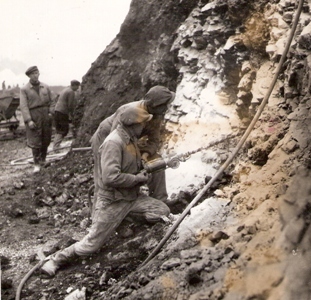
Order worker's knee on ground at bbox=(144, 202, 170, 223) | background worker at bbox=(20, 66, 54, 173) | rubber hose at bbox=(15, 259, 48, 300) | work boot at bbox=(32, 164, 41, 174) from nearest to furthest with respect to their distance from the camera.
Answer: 1. rubber hose at bbox=(15, 259, 48, 300)
2. worker's knee on ground at bbox=(144, 202, 170, 223)
3. background worker at bbox=(20, 66, 54, 173)
4. work boot at bbox=(32, 164, 41, 174)

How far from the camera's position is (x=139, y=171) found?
179 inches

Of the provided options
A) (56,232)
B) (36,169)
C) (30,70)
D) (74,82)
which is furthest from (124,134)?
(74,82)

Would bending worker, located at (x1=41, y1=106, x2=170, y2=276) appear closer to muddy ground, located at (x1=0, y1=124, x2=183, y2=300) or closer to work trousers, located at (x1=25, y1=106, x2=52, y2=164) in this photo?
muddy ground, located at (x1=0, y1=124, x2=183, y2=300)

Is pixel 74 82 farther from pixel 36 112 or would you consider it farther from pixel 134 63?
pixel 134 63

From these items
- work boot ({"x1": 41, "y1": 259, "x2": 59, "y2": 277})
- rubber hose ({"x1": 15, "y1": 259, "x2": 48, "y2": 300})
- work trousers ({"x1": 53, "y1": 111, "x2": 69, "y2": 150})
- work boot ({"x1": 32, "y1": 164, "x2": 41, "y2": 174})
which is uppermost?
work boot ({"x1": 41, "y1": 259, "x2": 59, "y2": 277})

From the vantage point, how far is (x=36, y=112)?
8109mm

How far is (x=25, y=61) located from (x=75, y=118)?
1.63m

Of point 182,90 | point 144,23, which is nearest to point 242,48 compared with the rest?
point 182,90

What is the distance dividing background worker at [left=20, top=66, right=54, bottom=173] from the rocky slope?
668mm

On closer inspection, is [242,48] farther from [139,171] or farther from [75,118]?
[75,118]

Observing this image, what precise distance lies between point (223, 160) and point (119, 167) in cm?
146

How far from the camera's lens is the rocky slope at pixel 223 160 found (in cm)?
296

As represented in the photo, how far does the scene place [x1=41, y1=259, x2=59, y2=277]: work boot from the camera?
4344mm

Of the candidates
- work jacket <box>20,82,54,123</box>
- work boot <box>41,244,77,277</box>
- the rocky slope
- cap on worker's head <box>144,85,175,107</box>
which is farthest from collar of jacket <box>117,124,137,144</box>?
work jacket <box>20,82,54,123</box>
